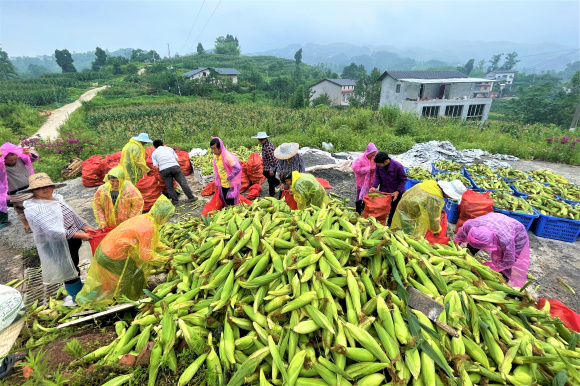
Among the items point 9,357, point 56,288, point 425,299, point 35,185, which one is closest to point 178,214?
point 56,288

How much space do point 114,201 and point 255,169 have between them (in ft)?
11.4

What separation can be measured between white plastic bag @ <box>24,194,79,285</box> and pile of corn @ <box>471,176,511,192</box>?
7.47 metres

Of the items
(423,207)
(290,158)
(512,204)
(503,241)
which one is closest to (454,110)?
(512,204)

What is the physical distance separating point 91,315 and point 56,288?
5.01 feet

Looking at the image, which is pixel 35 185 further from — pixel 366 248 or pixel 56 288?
pixel 366 248

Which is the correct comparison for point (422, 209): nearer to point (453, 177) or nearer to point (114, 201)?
point (453, 177)

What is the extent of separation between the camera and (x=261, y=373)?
1.70 metres

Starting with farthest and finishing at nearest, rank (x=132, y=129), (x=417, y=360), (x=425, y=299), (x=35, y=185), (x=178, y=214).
A: (x=132, y=129) → (x=178, y=214) → (x=35, y=185) → (x=425, y=299) → (x=417, y=360)

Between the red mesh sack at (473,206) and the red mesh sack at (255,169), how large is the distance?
4.42 meters

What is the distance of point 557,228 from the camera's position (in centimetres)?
480

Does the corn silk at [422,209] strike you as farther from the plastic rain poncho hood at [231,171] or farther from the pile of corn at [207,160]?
the pile of corn at [207,160]

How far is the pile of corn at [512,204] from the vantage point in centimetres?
488

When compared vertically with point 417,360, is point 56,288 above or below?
below

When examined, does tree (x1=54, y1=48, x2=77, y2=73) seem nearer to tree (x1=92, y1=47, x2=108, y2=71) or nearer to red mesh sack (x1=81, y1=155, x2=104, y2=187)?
tree (x1=92, y1=47, x2=108, y2=71)
